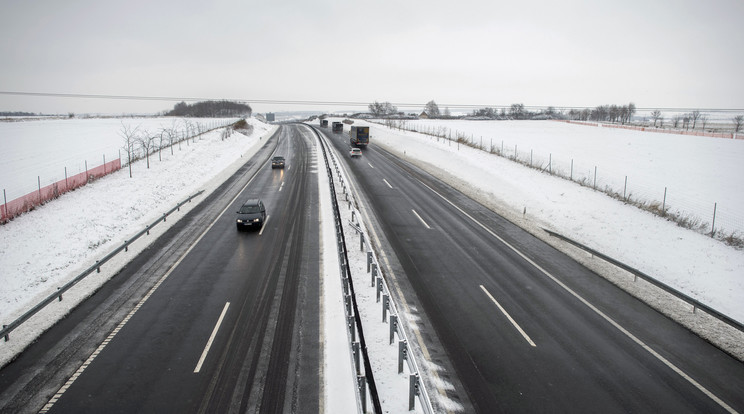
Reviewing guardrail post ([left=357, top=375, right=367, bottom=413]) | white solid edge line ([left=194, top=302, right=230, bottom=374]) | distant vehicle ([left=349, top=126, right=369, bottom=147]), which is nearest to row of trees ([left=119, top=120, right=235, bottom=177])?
distant vehicle ([left=349, top=126, right=369, bottom=147])

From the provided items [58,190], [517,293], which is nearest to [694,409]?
[517,293]

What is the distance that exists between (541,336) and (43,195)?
3018 centimetres

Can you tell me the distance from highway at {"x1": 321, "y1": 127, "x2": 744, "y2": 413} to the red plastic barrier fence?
20922mm

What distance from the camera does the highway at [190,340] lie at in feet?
27.3

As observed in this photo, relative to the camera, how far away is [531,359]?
983 centimetres

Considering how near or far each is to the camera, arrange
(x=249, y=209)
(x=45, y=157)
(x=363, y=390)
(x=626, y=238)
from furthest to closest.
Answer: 1. (x=45, y=157)
2. (x=249, y=209)
3. (x=626, y=238)
4. (x=363, y=390)

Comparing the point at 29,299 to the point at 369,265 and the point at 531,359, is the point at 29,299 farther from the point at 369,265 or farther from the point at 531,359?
the point at 531,359

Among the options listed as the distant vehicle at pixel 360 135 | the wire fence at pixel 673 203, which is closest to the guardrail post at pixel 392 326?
the wire fence at pixel 673 203

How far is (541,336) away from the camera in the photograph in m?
10.9

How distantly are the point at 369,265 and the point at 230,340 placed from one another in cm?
622

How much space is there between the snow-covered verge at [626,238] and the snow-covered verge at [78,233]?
64.3 ft

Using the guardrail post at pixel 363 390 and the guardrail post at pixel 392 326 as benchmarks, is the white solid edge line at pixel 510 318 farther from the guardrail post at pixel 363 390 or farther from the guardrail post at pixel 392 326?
the guardrail post at pixel 363 390

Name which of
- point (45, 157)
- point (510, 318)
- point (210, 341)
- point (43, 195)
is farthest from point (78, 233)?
point (45, 157)

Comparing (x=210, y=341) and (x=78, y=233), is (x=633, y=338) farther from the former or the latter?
(x=78, y=233)
